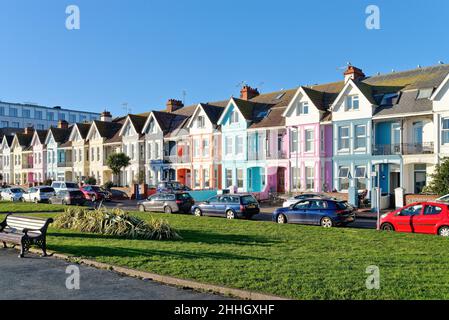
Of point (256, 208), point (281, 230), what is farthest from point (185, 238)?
point (256, 208)

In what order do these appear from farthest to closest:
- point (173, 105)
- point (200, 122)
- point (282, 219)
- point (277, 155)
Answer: point (173, 105) → point (200, 122) → point (277, 155) → point (282, 219)

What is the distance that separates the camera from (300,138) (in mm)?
39625

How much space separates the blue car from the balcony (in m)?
14.0

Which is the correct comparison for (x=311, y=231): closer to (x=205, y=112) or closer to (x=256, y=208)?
(x=256, y=208)

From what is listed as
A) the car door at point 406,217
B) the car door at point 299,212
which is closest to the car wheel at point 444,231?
the car door at point 406,217

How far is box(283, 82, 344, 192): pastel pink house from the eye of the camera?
38188 millimetres

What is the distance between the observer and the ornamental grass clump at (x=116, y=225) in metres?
15.2

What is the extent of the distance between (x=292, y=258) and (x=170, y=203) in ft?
61.3

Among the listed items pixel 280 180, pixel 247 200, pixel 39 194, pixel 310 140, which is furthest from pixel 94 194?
pixel 247 200

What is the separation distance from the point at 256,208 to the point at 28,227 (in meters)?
14.5

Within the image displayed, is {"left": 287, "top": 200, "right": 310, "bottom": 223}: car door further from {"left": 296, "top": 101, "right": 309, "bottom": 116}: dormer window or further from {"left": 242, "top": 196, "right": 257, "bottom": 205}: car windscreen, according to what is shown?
{"left": 296, "top": 101, "right": 309, "bottom": 116}: dormer window

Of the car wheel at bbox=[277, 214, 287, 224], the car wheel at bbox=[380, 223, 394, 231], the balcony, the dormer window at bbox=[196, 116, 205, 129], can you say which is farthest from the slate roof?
the car wheel at bbox=[380, 223, 394, 231]

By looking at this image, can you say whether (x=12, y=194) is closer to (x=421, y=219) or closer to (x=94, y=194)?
(x=94, y=194)

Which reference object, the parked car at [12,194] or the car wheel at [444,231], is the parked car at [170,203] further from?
the parked car at [12,194]
